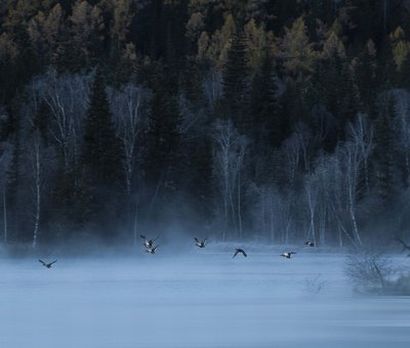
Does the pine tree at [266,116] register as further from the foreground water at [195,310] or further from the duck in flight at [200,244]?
the foreground water at [195,310]

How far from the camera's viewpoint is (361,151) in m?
67.5

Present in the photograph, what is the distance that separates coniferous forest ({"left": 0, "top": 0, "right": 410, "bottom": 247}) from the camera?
66312mm

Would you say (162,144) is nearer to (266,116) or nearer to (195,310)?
(266,116)

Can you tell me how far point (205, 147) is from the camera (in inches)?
2931

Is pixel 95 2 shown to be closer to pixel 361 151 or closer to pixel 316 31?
pixel 316 31

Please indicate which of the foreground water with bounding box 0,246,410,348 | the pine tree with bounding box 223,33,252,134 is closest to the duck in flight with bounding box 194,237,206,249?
the foreground water with bounding box 0,246,410,348

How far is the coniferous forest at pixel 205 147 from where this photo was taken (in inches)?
2611

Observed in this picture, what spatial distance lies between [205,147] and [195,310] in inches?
1768

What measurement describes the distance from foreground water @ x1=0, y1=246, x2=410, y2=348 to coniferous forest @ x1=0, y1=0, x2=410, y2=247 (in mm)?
20259

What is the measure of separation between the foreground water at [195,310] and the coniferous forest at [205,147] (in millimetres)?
20259

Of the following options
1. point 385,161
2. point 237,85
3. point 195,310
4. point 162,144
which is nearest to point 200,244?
point 162,144

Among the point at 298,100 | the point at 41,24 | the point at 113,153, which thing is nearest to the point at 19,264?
the point at 113,153

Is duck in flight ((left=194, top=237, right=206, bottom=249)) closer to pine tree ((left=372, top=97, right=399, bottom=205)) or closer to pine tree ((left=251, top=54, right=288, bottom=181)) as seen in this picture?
pine tree ((left=372, top=97, right=399, bottom=205))

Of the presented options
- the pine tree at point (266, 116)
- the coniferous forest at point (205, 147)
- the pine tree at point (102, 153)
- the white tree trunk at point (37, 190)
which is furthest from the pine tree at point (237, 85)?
the white tree trunk at point (37, 190)
